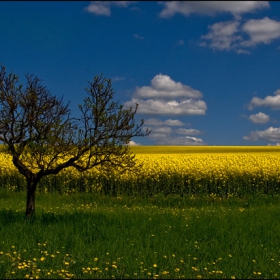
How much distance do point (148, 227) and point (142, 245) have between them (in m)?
2.23

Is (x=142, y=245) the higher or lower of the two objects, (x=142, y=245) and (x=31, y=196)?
the lower

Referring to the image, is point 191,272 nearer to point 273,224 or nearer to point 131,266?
point 131,266

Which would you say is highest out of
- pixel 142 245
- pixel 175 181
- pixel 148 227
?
pixel 175 181

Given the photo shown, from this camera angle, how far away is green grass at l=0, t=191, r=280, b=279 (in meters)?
8.34

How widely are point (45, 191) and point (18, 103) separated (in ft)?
30.0

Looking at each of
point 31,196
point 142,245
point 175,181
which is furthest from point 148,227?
point 175,181

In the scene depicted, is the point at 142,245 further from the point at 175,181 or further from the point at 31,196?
the point at 175,181

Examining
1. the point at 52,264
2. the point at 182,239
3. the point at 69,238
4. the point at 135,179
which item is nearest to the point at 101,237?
the point at 69,238

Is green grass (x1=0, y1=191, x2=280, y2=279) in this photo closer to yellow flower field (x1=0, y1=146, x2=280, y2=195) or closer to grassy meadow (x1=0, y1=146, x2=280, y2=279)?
grassy meadow (x1=0, y1=146, x2=280, y2=279)

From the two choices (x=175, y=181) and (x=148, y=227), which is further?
(x=175, y=181)

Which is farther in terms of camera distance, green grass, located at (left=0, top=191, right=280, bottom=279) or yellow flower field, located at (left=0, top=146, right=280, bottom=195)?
yellow flower field, located at (left=0, top=146, right=280, bottom=195)

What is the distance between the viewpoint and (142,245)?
10.6 m

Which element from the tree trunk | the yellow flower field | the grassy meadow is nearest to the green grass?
the grassy meadow

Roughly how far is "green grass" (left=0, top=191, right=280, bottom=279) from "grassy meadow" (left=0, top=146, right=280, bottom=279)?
0.03 meters
